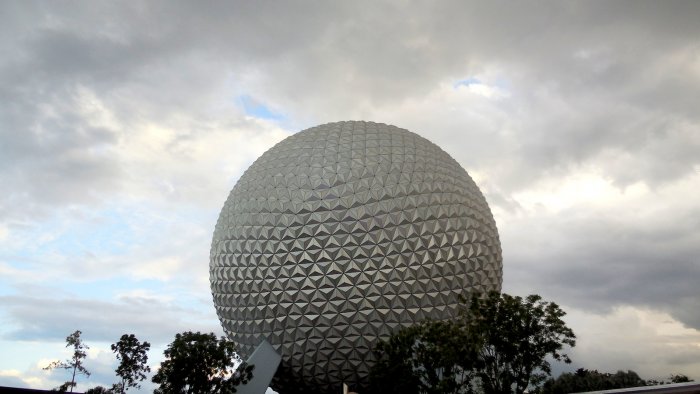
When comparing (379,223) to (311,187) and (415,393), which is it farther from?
(415,393)

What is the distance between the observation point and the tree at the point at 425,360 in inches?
788

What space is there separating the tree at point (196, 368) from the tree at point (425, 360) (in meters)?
6.06

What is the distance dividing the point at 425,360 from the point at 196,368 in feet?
30.2

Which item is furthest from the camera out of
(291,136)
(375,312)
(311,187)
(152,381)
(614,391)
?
(291,136)

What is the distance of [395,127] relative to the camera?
100 ft

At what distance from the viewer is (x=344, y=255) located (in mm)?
23625

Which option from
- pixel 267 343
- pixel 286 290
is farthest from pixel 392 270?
pixel 267 343

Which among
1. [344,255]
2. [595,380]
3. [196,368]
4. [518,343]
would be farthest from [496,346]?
[595,380]

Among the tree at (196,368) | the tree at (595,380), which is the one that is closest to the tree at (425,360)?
the tree at (196,368)

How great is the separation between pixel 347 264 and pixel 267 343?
5.50m

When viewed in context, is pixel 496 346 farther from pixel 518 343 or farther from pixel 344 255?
pixel 344 255

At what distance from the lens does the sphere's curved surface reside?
77.2 feet

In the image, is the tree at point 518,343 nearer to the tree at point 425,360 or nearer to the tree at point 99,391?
the tree at point 425,360

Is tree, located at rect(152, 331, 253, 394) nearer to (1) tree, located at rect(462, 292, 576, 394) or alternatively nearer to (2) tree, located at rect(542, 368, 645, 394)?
(1) tree, located at rect(462, 292, 576, 394)
